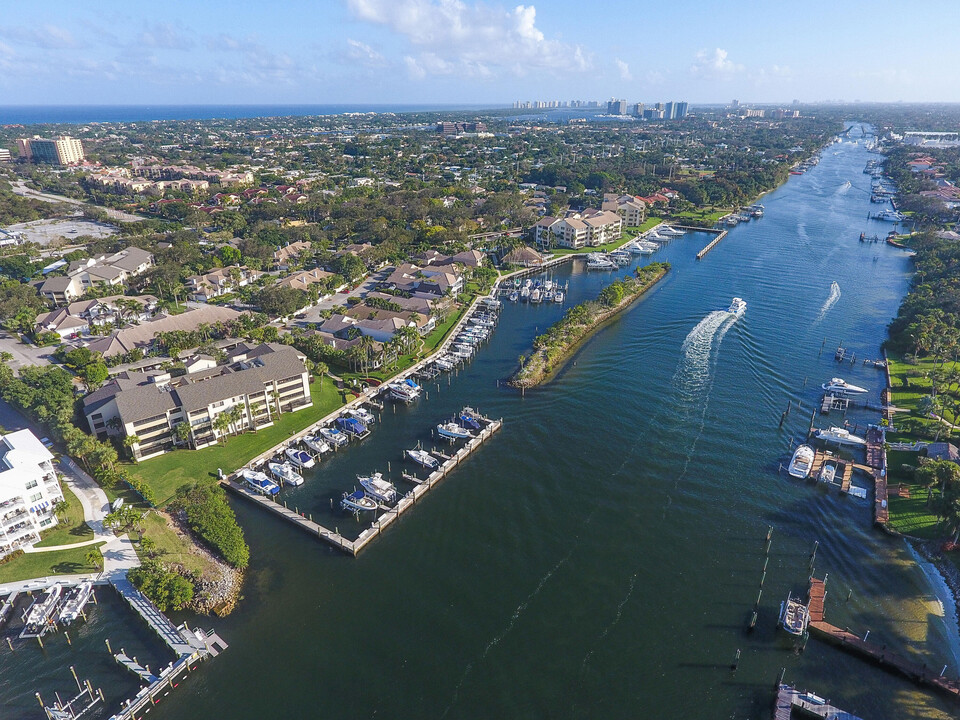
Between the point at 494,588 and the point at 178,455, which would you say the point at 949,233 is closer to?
the point at 494,588

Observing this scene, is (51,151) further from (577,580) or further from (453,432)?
(577,580)

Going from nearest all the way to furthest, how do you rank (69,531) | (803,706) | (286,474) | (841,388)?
(803,706), (69,531), (286,474), (841,388)

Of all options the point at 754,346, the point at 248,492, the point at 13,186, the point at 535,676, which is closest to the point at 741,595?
the point at 535,676

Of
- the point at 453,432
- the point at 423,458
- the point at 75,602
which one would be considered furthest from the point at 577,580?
the point at 75,602

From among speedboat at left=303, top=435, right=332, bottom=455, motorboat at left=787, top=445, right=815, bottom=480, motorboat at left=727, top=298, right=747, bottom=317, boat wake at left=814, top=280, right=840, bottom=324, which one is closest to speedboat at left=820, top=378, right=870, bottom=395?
motorboat at left=787, top=445, right=815, bottom=480

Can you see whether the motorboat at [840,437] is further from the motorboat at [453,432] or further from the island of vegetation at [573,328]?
the motorboat at [453,432]

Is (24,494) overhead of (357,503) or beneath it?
overhead

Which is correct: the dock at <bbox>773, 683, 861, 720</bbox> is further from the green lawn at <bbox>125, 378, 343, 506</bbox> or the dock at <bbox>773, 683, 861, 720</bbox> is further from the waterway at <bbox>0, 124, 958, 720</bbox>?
the green lawn at <bbox>125, 378, 343, 506</bbox>
